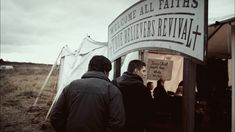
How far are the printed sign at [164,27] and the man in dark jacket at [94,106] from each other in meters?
1.02

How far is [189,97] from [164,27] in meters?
0.97

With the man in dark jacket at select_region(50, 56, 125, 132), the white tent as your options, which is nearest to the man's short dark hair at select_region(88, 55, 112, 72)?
the man in dark jacket at select_region(50, 56, 125, 132)

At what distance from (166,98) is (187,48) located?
136 inches

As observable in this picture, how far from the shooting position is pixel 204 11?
328 cm

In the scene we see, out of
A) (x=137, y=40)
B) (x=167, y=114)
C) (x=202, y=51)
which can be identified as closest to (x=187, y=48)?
(x=202, y=51)

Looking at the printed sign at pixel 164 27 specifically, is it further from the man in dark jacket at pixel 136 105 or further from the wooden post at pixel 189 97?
the man in dark jacket at pixel 136 105

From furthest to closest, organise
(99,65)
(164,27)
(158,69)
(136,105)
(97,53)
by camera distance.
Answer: (158,69) < (97,53) < (164,27) < (136,105) < (99,65)

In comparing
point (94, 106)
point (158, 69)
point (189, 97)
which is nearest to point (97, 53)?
point (158, 69)

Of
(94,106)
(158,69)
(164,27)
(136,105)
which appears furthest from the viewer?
(158,69)

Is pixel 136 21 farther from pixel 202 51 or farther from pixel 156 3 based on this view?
pixel 202 51

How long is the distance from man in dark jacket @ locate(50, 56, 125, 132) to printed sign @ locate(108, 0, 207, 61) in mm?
1022

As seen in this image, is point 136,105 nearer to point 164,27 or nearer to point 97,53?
point 164,27

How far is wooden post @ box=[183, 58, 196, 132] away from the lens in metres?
3.58

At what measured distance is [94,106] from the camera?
3172 millimetres
